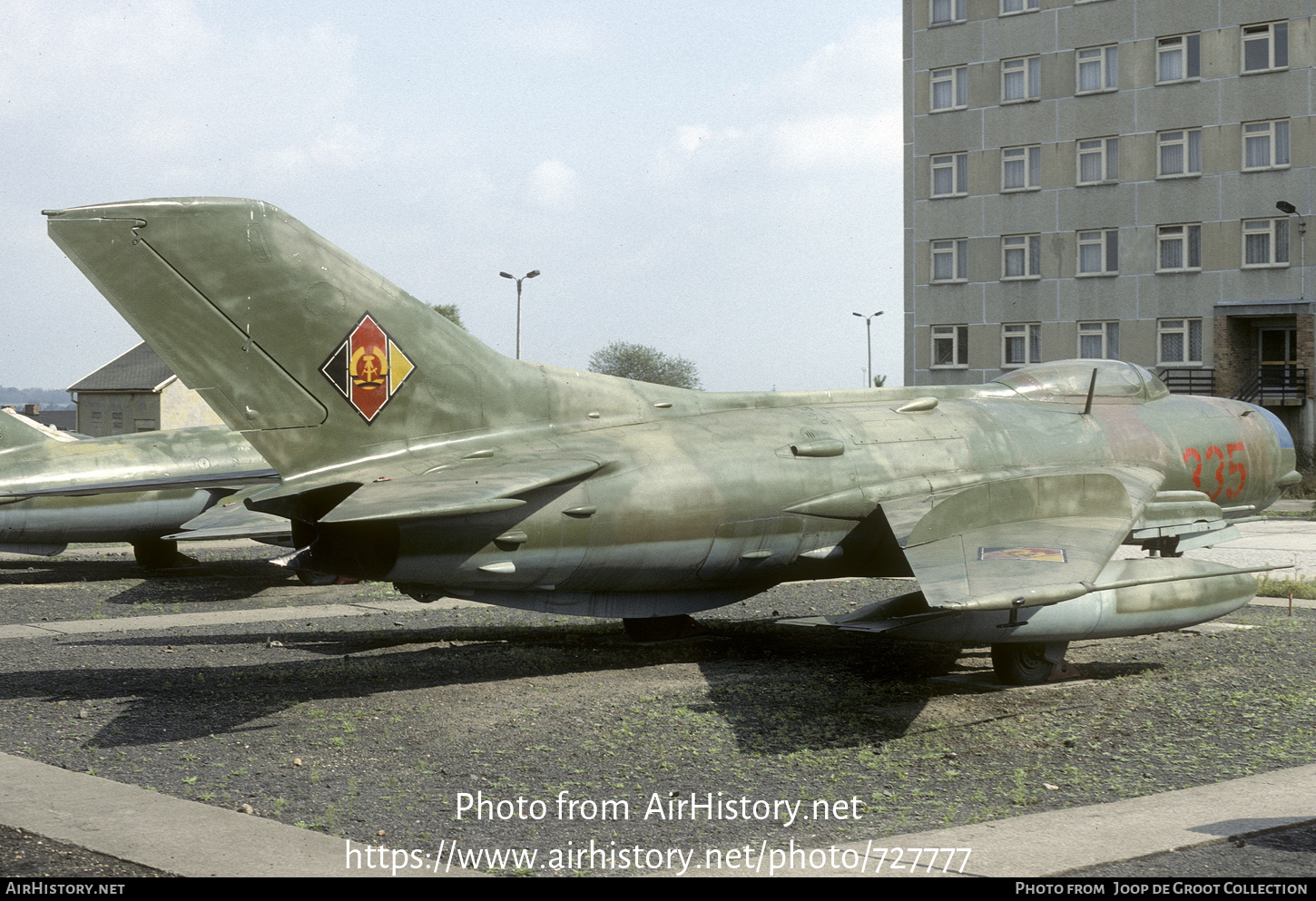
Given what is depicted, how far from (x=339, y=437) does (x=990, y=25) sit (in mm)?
48709

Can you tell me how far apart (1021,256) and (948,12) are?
1162 cm

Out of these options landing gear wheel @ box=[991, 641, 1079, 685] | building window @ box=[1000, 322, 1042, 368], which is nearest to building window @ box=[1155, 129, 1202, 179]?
building window @ box=[1000, 322, 1042, 368]

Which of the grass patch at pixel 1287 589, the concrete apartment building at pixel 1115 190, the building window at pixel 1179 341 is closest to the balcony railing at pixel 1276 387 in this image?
the concrete apartment building at pixel 1115 190

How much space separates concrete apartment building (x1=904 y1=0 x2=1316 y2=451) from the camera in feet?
156

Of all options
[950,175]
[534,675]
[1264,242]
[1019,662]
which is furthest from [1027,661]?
[950,175]

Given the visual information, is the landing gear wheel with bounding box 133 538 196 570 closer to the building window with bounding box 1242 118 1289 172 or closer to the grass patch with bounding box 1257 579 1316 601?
the grass patch with bounding box 1257 579 1316 601

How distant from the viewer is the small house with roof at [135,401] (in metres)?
66.9

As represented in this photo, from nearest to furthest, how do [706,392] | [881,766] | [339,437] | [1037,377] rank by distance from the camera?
[881,766]
[339,437]
[706,392]
[1037,377]

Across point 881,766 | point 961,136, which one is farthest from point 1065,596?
point 961,136

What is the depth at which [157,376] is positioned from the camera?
2685 inches

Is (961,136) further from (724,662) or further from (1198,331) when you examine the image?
(724,662)

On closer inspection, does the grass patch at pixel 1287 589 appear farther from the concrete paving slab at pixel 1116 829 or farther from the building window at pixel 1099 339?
the building window at pixel 1099 339

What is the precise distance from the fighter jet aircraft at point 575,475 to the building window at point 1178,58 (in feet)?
138

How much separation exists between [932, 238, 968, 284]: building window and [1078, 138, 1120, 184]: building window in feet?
19.0
